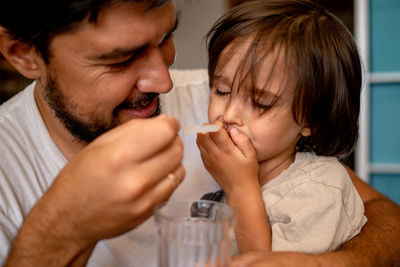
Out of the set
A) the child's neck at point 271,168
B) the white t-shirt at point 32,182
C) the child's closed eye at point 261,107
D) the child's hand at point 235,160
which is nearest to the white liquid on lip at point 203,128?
the child's hand at point 235,160

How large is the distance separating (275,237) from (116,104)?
56 cm

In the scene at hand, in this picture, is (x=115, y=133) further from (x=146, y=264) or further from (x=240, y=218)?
(x=146, y=264)

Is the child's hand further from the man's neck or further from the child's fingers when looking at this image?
the man's neck

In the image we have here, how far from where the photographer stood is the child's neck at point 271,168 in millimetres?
1316

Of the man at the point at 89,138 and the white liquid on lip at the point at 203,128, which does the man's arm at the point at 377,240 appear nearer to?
the man at the point at 89,138

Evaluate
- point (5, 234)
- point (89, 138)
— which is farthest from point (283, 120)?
point (5, 234)

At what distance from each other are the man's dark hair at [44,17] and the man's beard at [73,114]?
0.10m

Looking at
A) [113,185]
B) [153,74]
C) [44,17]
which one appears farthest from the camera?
[153,74]

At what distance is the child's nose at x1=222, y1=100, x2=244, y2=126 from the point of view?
3.92 ft

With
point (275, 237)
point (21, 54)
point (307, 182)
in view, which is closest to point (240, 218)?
point (275, 237)

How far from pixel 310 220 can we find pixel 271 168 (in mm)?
296

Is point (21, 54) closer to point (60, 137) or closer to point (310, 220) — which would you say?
point (60, 137)

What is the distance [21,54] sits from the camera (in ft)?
3.82

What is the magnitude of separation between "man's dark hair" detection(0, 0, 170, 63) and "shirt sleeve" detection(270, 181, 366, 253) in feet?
2.07
